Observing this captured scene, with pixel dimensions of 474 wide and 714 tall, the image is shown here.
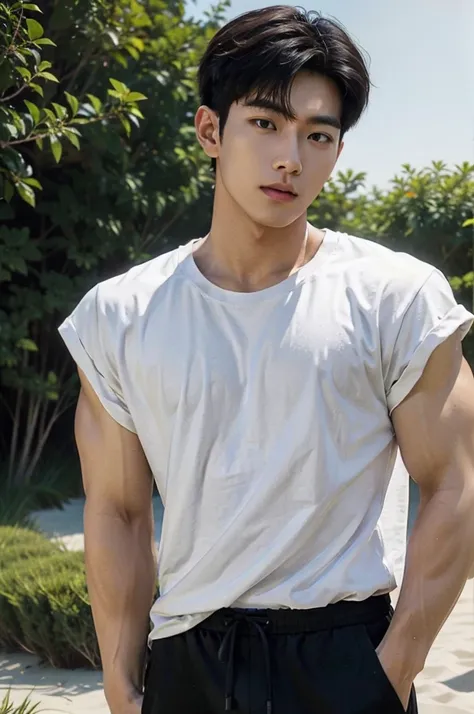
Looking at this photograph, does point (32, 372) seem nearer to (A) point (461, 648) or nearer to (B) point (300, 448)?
(A) point (461, 648)

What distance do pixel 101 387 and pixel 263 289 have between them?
326 millimetres

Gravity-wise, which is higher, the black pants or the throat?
the throat

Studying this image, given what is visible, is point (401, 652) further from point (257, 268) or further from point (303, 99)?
point (303, 99)

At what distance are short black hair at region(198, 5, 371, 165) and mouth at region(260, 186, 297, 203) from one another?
13 cm

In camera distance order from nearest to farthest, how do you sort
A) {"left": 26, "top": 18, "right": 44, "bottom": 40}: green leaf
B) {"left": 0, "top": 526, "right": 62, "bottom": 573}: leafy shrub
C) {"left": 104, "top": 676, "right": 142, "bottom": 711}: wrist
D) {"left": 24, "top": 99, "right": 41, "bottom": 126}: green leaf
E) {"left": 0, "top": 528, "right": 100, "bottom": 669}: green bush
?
{"left": 104, "top": 676, "right": 142, "bottom": 711}: wrist < {"left": 26, "top": 18, "right": 44, "bottom": 40}: green leaf < {"left": 24, "top": 99, "right": 41, "bottom": 126}: green leaf < {"left": 0, "top": 528, "right": 100, "bottom": 669}: green bush < {"left": 0, "top": 526, "right": 62, "bottom": 573}: leafy shrub

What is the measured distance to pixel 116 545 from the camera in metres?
1.79

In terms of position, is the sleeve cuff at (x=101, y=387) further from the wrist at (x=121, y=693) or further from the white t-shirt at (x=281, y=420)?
A: the wrist at (x=121, y=693)

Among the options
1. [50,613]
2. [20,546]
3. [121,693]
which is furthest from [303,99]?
[20,546]

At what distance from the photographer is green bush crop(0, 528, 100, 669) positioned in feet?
13.2

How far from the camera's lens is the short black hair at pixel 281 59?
64.6 inches

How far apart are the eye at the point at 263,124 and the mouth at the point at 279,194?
10 centimetres

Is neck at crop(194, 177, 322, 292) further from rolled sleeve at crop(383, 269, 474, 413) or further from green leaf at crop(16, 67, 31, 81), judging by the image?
green leaf at crop(16, 67, 31, 81)

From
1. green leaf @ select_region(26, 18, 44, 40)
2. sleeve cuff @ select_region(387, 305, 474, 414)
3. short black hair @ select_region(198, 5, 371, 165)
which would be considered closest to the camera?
sleeve cuff @ select_region(387, 305, 474, 414)

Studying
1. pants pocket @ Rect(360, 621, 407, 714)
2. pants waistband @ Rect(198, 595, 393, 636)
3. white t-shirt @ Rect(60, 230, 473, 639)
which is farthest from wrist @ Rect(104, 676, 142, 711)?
pants pocket @ Rect(360, 621, 407, 714)
